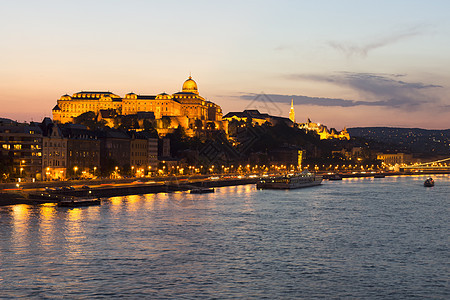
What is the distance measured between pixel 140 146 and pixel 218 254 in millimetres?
79287

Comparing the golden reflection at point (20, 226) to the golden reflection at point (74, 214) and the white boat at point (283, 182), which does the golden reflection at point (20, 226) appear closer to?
the golden reflection at point (74, 214)

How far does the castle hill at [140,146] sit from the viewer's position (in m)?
80.8

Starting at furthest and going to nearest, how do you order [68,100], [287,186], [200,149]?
[68,100], [200,149], [287,186]

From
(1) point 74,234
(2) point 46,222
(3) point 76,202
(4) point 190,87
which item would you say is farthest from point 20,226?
(4) point 190,87

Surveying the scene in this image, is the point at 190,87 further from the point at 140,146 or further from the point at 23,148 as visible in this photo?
the point at 23,148

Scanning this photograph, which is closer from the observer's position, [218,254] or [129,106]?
[218,254]

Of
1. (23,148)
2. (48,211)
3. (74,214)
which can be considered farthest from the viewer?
(23,148)

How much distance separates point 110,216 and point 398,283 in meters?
27.7

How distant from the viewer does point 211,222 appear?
48.4m

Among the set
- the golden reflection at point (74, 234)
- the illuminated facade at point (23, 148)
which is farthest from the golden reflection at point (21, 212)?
the illuminated facade at point (23, 148)

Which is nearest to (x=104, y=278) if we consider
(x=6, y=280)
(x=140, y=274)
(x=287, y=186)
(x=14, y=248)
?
(x=140, y=274)

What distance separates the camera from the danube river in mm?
27234

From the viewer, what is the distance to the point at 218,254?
113ft

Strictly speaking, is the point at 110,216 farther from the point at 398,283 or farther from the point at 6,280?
the point at 398,283
